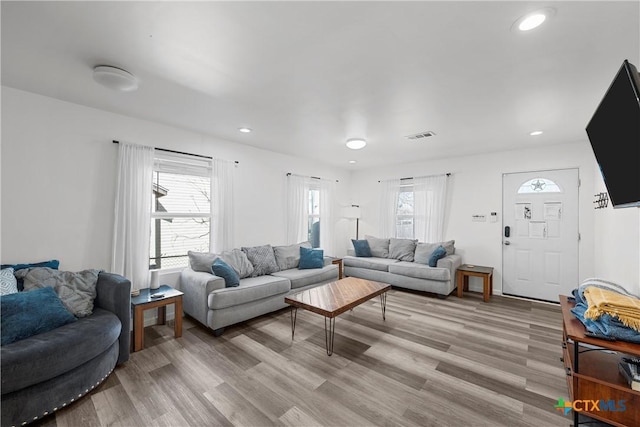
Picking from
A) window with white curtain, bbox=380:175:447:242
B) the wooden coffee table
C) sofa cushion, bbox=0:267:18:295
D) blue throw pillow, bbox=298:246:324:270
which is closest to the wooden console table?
the wooden coffee table

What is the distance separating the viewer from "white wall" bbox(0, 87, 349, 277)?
238 cm

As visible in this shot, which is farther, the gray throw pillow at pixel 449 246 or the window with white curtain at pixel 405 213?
the window with white curtain at pixel 405 213

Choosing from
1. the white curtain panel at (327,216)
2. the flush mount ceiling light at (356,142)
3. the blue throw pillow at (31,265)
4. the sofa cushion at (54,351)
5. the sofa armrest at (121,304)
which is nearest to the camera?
the sofa cushion at (54,351)

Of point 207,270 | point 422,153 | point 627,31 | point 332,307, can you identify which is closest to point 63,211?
point 207,270

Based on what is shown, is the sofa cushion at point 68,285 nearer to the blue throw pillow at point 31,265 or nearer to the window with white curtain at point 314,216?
the blue throw pillow at point 31,265

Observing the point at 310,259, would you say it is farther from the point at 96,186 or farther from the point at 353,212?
the point at 96,186

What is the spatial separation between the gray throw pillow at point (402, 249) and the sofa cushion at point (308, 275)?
4.74ft

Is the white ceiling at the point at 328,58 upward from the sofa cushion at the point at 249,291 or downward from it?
upward

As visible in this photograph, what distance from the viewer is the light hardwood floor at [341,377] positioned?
1748 millimetres

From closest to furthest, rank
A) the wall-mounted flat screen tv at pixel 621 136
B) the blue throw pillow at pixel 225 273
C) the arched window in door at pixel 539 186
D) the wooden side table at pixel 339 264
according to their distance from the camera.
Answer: the wall-mounted flat screen tv at pixel 621 136 < the blue throw pillow at pixel 225 273 < the arched window in door at pixel 539 186 < the wooden side table at pixel 339 264

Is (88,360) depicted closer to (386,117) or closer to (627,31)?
(386,117)

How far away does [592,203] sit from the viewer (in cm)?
382

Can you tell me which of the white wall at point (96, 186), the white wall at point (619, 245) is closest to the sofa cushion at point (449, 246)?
the white wall at point (96, 186)

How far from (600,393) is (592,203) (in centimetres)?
347
